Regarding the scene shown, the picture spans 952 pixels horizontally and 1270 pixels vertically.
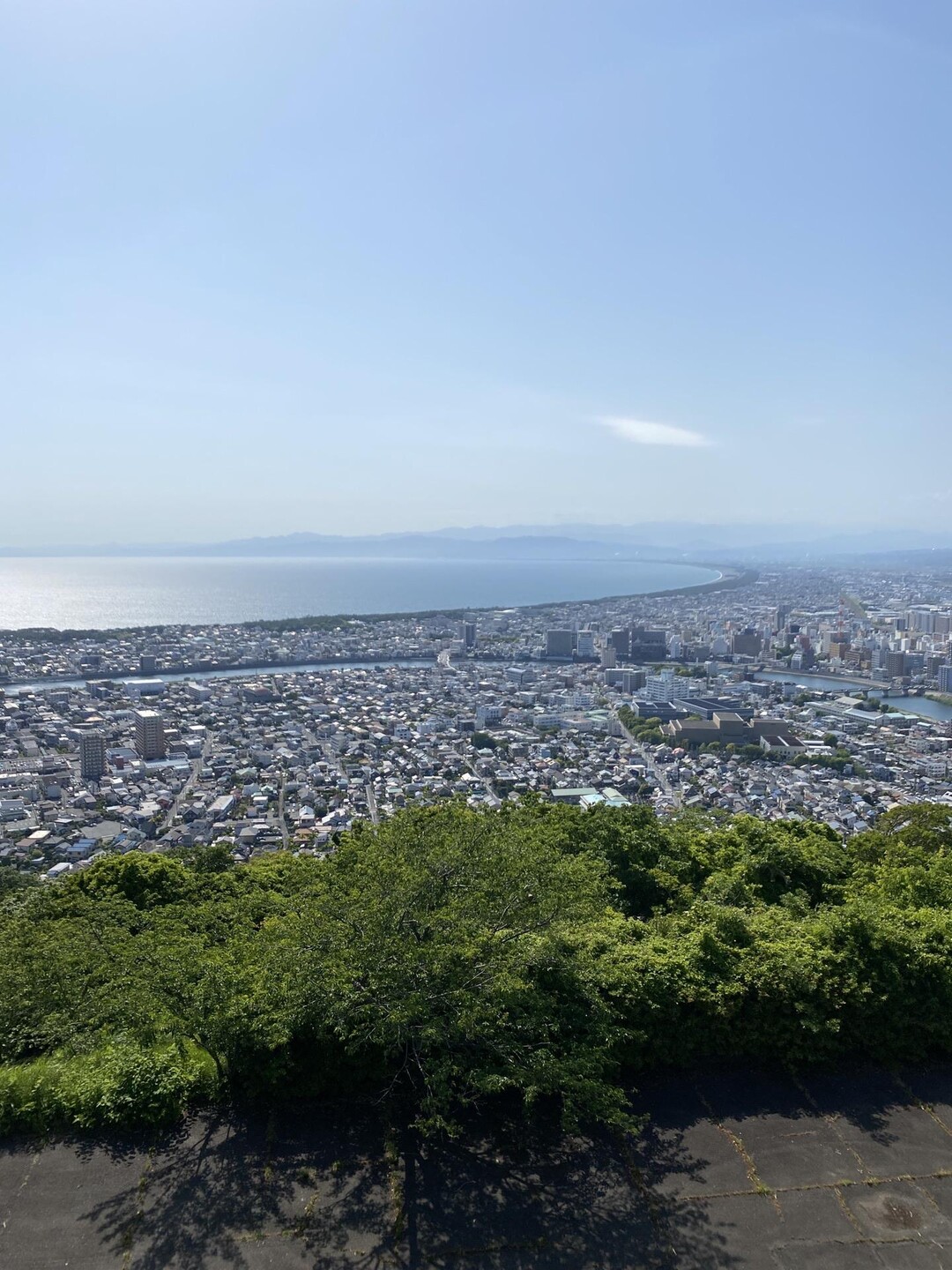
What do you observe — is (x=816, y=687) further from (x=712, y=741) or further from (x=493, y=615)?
(x=493, y=615)

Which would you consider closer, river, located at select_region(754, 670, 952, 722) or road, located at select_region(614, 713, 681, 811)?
road, located at select_region(614, 713, 681, 811)

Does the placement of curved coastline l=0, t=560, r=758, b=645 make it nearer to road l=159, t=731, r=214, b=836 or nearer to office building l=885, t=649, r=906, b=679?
road l=159, t=731, r=214, b=836

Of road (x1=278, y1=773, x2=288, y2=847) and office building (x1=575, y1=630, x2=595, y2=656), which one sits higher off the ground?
office building (x1=575, y1=630, x2=595, y2=656)

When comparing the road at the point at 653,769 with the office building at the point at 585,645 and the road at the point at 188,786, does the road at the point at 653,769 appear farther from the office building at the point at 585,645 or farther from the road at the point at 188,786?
the office building at the point at 585,645

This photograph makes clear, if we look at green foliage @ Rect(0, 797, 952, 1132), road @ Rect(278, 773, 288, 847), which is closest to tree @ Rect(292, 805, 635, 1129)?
green foliage @ Rect(0, 797, 952, 1132)

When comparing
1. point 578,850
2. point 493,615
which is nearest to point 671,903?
point 578,850

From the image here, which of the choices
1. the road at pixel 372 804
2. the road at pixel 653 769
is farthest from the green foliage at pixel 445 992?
the road at pixel 653 769

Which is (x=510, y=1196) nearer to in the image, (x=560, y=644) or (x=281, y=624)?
(x=560, y=644)
